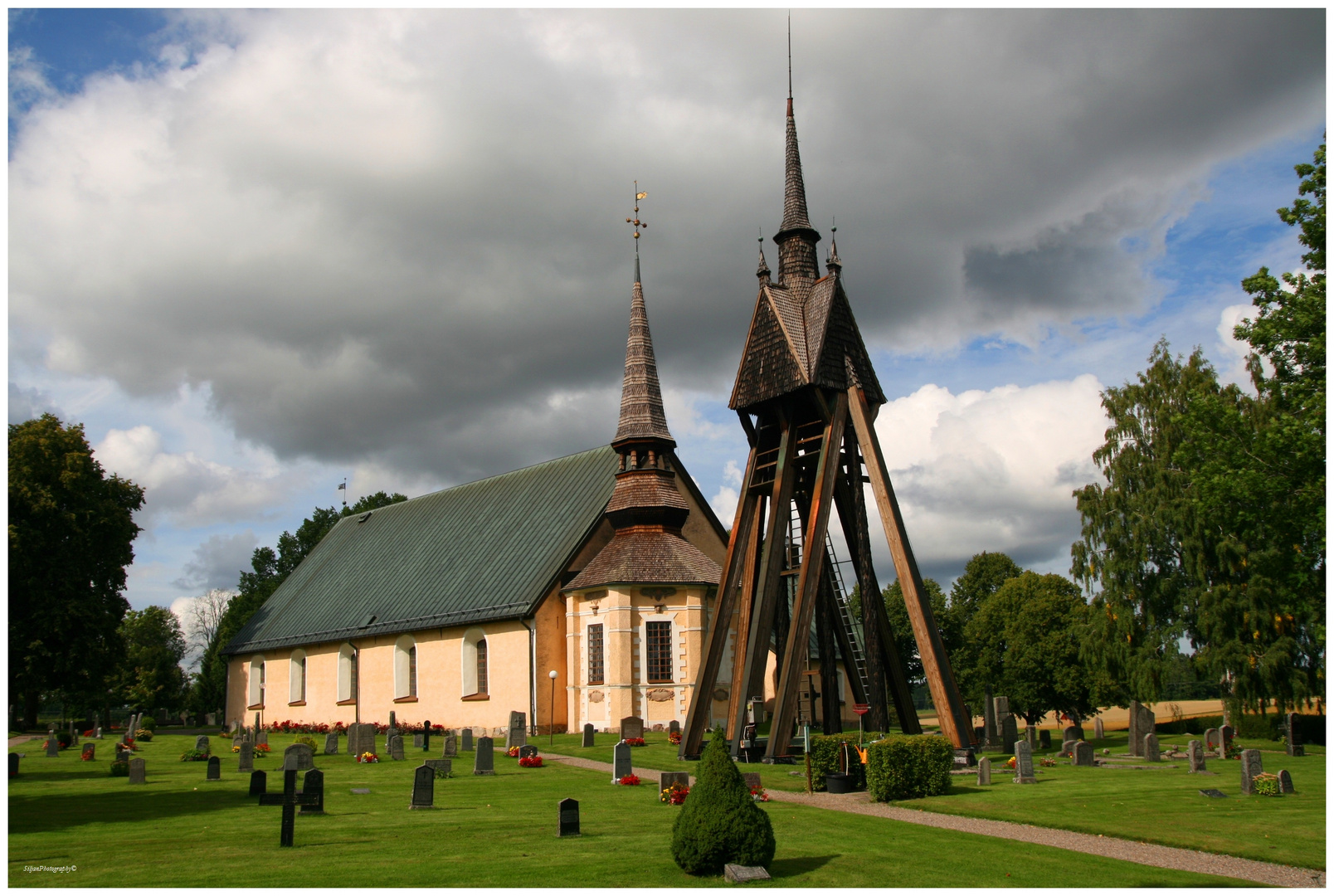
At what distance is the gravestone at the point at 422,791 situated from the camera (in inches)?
642

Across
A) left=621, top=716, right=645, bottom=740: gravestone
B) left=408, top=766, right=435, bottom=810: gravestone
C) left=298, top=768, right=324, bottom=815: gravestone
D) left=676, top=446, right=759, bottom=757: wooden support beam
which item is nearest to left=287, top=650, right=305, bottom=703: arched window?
left=621, top=716, right=645, bottom=740: gravestone

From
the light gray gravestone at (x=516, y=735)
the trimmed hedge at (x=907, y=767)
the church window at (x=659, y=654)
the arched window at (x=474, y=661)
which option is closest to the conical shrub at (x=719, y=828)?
the trimmed hedge at (x=907, y=767)

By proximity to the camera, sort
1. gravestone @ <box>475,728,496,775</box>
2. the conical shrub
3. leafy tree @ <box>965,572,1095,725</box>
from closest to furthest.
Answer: the conical shrub, gravestone @ <box>475,728,496,775</box>, leafy tree @ <box>965,572,1095,725</box>

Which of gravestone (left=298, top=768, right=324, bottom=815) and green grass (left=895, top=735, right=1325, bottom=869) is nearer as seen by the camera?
green grass (left=895, top=735, right=1325, bottom=869)

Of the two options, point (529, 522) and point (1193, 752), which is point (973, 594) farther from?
point (1193, 752)

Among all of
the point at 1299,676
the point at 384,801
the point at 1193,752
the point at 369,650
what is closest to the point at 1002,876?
the point at 384,801

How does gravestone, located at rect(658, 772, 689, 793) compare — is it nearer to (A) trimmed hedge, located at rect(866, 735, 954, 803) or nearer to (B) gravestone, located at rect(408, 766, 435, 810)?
(A) trimmed hedge, located at rect(866, 735, 954, 803)

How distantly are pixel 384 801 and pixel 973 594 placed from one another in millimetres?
60125

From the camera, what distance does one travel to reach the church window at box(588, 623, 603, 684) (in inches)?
1364

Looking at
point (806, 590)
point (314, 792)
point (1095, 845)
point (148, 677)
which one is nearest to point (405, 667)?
point (806, 590)

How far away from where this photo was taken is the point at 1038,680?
54.3 metres

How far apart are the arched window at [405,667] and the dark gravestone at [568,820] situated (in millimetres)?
29401

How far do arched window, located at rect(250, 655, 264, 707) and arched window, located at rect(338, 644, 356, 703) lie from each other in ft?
27.1

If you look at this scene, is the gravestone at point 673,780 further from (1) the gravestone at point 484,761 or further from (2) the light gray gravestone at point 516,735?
(2) the light gray gravestone at point 516,735
